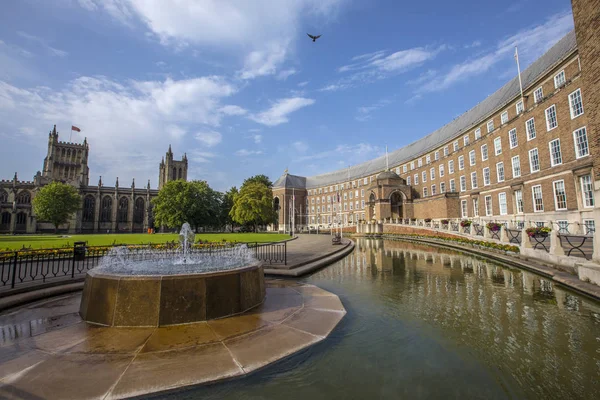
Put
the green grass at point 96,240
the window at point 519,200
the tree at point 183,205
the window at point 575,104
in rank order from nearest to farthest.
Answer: the green grass at point 96,240 → the window at point 575,104 → the window at point 519,200 → the tree at point 183,205

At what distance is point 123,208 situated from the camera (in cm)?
8456

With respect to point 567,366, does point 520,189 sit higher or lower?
higher

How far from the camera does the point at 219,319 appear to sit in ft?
17.5

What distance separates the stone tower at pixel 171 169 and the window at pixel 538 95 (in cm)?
10091

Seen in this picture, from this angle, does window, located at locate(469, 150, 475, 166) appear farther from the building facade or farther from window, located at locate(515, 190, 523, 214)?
window, located at locate(515, 190, 523, 214)

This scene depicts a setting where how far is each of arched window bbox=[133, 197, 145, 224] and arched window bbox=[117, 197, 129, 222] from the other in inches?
100

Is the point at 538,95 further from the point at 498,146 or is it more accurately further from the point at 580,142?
the point at 580,142

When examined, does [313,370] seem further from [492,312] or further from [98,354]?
[492,312]

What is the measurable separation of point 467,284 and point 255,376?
8.73 meters

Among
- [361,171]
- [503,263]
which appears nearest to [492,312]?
[503,263]

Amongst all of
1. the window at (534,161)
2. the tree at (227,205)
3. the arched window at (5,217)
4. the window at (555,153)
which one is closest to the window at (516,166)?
the window at (534,161)

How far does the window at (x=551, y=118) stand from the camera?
78.5 feet

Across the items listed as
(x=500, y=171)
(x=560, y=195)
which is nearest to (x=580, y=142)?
(x=560, y=195)

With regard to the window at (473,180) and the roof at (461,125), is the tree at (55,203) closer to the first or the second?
the roof at (461,125)
